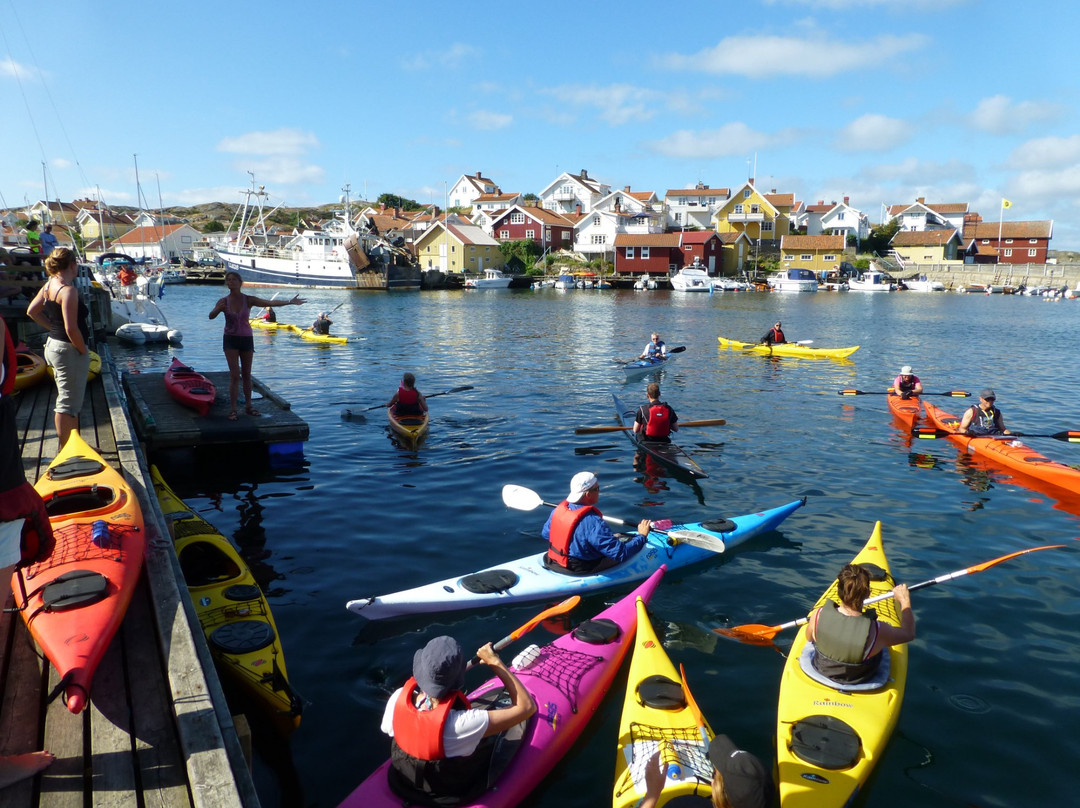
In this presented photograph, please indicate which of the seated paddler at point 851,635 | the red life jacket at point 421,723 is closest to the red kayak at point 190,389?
the red life jacket at point 421,723

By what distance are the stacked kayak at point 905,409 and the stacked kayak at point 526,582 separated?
9.28m

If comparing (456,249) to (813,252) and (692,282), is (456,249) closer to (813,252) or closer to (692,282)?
(692,282)

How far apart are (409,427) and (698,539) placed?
24.1ft

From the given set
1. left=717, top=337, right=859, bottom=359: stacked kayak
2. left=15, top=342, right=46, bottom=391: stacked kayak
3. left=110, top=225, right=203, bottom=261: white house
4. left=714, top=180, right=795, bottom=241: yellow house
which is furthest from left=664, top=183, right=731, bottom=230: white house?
left=15, top=342, right=46, bottom=391: stacked kayak

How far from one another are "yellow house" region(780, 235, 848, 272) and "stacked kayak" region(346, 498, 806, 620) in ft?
266

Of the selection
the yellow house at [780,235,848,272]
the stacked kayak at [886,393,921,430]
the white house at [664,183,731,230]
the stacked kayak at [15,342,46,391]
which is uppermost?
the white house at [664,183,731,230]

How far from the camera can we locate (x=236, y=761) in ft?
13.5

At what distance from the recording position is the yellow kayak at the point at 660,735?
4.76 m

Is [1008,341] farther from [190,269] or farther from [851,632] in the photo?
[190,269]

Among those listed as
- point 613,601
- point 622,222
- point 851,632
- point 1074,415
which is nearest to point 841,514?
point 613,601

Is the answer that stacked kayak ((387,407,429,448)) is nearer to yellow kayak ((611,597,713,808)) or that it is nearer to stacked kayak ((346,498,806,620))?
stacked kayak ((346,498,806,620))

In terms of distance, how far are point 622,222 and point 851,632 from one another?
274 feet

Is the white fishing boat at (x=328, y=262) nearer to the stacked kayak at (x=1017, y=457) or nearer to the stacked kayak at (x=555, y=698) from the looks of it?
the stacked kayak at (x=1017, y=457)

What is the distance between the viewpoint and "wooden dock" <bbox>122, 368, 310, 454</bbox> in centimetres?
1179
